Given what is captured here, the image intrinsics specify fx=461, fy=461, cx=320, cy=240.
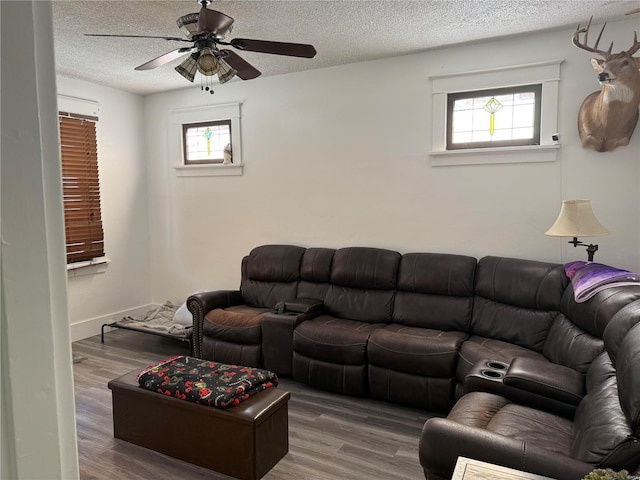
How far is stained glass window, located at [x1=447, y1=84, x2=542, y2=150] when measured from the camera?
12.2ft

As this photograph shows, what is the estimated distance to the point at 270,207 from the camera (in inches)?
195

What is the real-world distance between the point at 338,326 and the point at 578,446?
209 cm

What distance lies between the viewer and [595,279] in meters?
2.84

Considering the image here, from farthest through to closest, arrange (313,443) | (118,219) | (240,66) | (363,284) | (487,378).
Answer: (118,219) < (363,284) < (240,66) < (313,443) < (487,378)

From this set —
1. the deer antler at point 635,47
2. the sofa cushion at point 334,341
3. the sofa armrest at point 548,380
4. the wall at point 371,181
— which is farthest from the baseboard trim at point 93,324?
the deer antler at point 635,47

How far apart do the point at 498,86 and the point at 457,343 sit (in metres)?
2.12

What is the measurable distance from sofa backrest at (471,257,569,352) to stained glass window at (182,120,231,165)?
122 inches

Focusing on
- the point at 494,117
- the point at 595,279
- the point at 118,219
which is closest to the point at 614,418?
the point at 595,279

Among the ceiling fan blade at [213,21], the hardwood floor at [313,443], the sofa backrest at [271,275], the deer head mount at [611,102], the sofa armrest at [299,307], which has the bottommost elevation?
the hardwood floor at [313,443]

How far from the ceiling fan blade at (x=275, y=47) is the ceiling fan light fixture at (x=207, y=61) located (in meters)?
0.14

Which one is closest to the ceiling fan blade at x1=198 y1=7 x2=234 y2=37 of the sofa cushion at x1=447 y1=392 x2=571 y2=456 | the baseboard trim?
the sofa cushion at x1=447 y1=392 x2=571 y2=456

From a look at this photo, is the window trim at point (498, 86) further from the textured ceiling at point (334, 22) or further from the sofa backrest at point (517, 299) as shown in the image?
the sofa backrest at point (517, 299)

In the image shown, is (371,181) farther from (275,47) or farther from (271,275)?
(275,47)

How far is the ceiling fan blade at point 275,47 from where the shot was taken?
2678 mm
